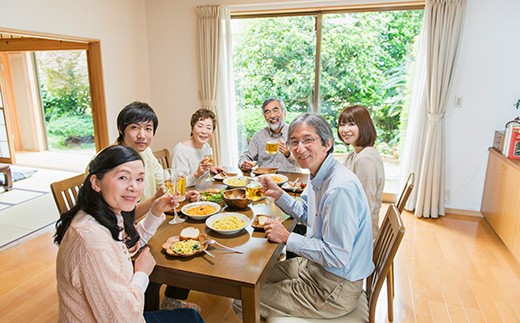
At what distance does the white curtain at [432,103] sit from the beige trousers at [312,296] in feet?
8.74

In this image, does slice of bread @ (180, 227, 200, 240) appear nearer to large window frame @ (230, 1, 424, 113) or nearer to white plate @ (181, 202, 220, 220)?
white plate @ (181, 202, 220, 220)

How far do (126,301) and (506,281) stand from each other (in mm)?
2809

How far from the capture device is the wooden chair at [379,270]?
134 centimetres

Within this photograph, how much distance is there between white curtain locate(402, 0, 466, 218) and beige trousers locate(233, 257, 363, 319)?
8.74 feet

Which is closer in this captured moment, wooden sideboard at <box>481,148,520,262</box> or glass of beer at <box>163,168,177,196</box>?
glass of beer at <box>163,168,177,196</box>

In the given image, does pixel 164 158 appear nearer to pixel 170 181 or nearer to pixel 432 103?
pixel 170 181

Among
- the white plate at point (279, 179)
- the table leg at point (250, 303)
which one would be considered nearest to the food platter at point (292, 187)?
the white plate at point (279, 179)

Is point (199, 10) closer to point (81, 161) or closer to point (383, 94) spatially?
point (383, 94)

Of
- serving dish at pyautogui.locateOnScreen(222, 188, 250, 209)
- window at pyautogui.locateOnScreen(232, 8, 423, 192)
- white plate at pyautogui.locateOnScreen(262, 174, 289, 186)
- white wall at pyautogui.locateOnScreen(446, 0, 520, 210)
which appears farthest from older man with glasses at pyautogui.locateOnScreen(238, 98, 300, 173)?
white wall at pyautogui.locateOnScreen(446, 0, 520, 210)

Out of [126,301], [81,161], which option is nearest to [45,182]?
[81,161]

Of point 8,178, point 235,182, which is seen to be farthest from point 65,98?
point 235,182

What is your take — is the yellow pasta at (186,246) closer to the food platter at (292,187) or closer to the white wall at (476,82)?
the food platter at (292,187)

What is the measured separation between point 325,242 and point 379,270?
1.05 feet

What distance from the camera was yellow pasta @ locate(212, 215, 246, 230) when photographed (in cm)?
157
